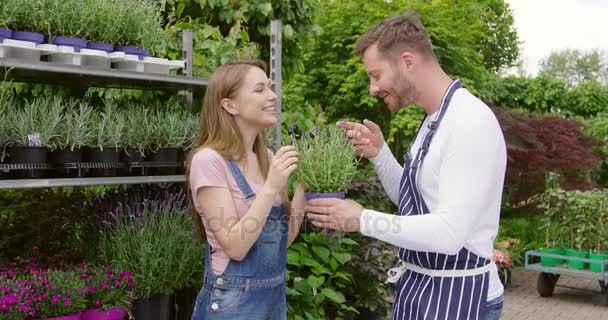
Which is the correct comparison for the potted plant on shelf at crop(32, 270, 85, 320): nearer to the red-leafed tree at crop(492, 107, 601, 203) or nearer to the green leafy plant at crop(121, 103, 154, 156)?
the green leafy plant at crop(121, 103, 154, 156)

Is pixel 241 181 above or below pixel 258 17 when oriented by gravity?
below

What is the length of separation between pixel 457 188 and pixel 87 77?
175 cm

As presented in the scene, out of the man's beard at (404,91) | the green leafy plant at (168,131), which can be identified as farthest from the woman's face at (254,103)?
the green leafy plant at (168,131)

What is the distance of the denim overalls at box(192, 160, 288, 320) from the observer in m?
2.07

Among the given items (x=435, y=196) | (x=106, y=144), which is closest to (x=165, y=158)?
(x=106, y=144)

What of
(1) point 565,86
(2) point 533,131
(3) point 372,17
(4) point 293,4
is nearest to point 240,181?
(4) point 293,4

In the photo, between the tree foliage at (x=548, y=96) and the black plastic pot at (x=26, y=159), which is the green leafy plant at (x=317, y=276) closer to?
the black plastic pot at (x=26, y=159)

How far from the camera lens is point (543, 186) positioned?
932cm

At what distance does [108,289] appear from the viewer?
2.75 metres

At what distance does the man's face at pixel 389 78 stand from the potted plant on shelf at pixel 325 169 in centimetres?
29

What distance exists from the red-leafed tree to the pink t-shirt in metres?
6.96

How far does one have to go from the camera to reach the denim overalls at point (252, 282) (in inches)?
81.6

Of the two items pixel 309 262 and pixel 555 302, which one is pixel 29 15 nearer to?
pixel 309 262

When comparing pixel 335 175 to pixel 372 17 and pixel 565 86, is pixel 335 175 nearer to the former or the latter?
pixel 372 17
